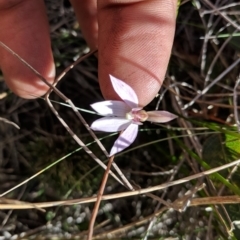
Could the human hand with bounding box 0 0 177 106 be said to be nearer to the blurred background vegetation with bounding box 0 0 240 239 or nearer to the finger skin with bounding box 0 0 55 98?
the finger skin with bounding box 0 0 55 98

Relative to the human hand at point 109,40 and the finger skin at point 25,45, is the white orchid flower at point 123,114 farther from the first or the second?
the finger skin at point 25,45

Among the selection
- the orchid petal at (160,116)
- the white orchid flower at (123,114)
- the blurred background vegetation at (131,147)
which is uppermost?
the white orchid flower at (123,114)

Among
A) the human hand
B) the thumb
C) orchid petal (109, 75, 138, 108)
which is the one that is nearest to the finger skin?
the human hand

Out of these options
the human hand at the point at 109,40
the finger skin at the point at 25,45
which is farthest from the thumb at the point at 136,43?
the finger skin at the point at 25,45

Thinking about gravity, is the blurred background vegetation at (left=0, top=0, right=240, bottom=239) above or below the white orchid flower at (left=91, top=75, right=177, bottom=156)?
below

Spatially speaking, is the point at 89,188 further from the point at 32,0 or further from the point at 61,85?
the point at 32,0

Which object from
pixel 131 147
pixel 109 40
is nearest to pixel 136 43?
pixel 109 40

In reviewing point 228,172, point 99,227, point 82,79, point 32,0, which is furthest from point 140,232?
point 32,0

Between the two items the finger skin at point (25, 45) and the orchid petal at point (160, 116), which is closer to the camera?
the orchid petal at point (160, 116)
